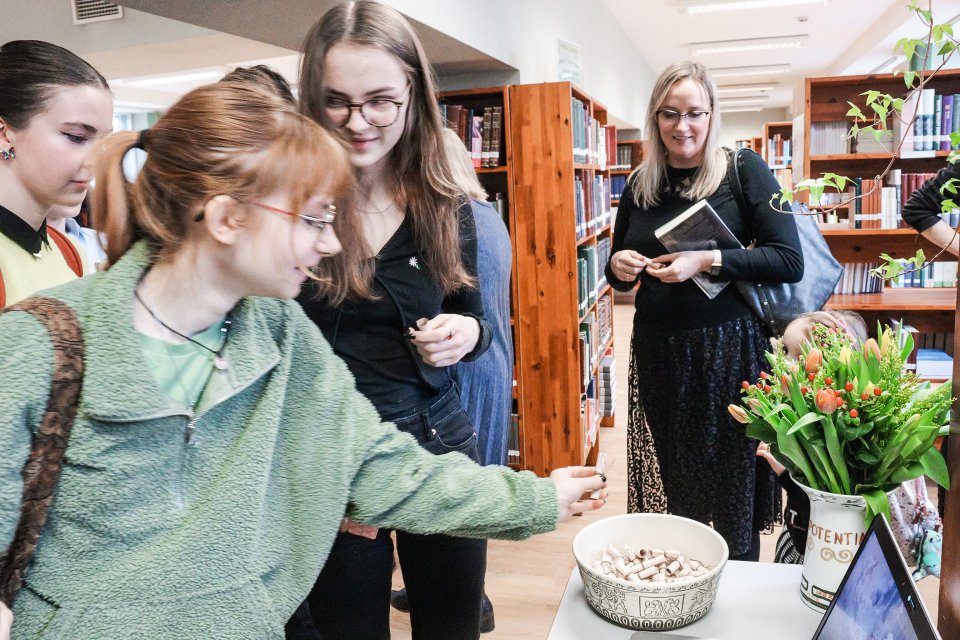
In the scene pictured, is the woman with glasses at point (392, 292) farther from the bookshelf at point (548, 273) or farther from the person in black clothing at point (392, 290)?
the bookshelf at point (548, 273)

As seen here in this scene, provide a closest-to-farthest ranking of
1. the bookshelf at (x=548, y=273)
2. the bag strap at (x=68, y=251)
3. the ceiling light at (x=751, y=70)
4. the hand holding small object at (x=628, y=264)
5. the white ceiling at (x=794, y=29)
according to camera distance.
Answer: the bag strap at (x=68, y=251) < the hand holding small object at (x=628, y=264) < the bookshelf at (x=548, y=273) < the white ceiling at (x=794, y=29) < the ceiling light at (x=751, y=70)

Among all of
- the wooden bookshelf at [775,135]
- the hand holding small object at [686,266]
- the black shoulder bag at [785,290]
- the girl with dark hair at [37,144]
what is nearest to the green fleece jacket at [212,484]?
the girl with dark hair at [37,144]

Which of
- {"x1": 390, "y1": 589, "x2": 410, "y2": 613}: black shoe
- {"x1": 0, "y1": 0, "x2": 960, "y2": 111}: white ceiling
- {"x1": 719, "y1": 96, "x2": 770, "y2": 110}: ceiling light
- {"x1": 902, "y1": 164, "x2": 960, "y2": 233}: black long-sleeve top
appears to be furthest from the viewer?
{"x1": 719, "y1": 96, "x2": 770, "y2": 110}: ceiling light

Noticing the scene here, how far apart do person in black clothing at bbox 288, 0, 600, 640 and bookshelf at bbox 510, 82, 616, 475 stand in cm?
181

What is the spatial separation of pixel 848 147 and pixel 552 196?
1.83 meters

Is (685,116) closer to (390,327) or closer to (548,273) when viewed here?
(390,327)

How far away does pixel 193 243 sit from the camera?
93 centimetres

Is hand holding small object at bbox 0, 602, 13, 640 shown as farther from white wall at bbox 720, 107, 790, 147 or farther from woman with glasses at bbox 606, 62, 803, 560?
white wall at bbox 720, 107, 790, 147

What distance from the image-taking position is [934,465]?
991 mm

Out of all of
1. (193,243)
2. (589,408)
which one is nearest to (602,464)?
(589,408)

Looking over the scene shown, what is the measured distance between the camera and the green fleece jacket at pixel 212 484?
82 cm

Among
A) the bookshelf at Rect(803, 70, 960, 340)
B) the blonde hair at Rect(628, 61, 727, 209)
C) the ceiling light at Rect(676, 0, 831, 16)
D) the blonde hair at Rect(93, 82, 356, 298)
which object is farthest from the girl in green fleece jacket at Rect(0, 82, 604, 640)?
the ceiling light at Rect(676, 0, 831, 16)

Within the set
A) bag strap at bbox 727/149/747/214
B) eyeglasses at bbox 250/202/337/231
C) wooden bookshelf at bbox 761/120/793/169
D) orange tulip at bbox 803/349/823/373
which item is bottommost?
orange tulip at bbox 803/349/823/373

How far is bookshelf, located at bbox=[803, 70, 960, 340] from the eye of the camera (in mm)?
3805
